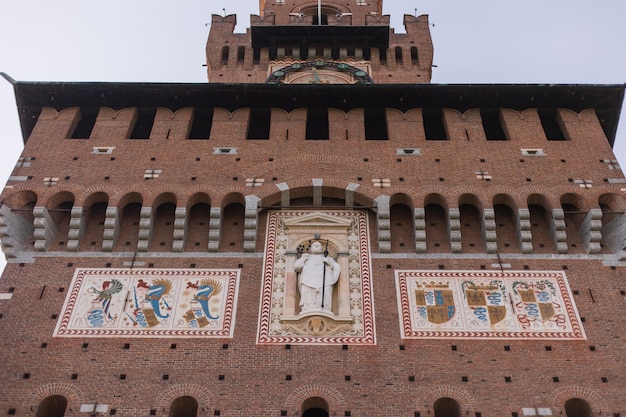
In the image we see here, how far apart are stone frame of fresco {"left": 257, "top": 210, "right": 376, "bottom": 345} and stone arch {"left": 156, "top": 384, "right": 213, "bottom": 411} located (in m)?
1.35

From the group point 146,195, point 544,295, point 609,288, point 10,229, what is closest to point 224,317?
point 146,195

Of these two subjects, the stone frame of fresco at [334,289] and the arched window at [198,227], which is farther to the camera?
the arched window at [198,227]

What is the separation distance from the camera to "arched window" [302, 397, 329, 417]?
12.0 metres

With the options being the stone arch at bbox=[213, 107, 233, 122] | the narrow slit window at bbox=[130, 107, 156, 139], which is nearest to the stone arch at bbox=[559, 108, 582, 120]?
the stone arch at bbox=[213, 107, 233, 122]

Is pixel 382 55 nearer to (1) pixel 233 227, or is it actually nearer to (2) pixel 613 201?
(2) pixel 613 201

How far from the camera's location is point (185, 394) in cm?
1199

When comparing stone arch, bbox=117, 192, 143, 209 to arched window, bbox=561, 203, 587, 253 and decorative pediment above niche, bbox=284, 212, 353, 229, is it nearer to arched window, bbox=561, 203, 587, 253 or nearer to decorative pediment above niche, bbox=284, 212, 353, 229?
decorative pediment above niche, bbox=284, 212, 353, 229

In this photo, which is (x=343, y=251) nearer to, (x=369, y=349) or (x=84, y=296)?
(x=369, y=349)

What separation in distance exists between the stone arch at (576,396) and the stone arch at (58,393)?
756 centimetres

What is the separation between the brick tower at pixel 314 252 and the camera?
40.0 ft

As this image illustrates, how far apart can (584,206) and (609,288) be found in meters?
1.98

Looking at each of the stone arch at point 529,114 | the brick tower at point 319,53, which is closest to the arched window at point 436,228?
the stone arch at point 529,114

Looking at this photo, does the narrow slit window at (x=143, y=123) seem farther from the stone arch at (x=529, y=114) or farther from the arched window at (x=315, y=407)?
the stone arch at (x=529, y=114)

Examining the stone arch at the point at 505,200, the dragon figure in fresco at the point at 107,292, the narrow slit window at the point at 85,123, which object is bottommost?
the dragon figure in fresco at the point at 107,292
